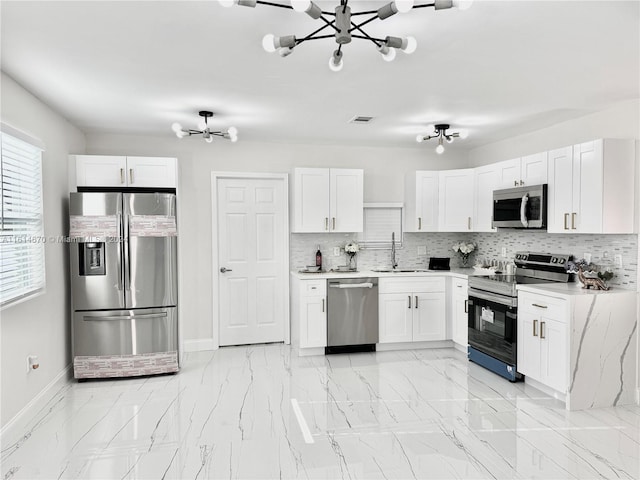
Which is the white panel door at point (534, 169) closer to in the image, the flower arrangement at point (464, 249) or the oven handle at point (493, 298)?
the oven handle at point (493, 298)

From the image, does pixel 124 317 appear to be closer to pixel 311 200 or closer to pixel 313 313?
pixel 313 313

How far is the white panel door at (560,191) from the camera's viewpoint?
3.91 meters

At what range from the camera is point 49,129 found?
3885mm

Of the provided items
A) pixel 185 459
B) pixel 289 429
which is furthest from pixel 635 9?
pixel 185 459

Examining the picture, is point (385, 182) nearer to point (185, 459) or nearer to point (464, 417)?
point (464, 417)

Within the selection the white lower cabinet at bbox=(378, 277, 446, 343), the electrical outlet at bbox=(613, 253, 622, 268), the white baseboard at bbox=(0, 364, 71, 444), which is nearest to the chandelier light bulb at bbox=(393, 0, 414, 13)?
the electrical outlet at bbox=(613, 253, 622, 268)

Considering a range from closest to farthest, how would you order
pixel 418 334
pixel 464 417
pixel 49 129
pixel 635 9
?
pixel 635 9, pixel 464 417, pixel 49 129, pixel 418 334

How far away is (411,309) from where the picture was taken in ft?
17.1

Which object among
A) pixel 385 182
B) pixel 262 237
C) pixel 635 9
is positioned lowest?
pixel 262 237

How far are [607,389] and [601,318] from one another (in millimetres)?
568

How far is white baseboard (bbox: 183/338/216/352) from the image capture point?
5.24 metres

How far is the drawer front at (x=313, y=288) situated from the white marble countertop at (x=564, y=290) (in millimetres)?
1970

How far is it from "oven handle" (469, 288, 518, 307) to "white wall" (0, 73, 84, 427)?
3.95 metres

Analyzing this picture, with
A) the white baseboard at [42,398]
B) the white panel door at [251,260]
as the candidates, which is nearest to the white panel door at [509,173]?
the white panel door at [251,260]
